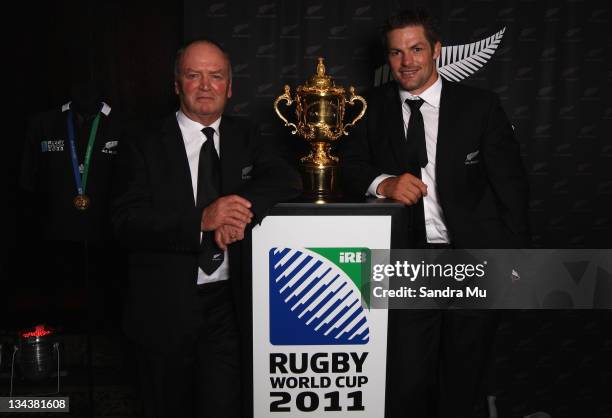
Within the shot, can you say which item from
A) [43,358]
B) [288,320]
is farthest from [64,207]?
[288,320]

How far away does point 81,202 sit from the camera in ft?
9.19

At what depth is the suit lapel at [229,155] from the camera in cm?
181

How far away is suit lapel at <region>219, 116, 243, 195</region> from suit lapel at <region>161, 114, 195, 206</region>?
0.35 ft

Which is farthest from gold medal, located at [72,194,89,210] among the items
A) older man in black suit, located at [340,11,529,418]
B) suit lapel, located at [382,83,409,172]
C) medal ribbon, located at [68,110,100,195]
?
suit lapel, located at [382,83,409,172]

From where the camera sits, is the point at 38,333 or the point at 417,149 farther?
the point at 38,333

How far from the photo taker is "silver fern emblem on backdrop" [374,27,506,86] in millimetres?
2764

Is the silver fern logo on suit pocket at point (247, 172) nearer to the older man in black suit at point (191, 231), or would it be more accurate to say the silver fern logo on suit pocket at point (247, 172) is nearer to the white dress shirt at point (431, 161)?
the older man in black suit at point (191, 231)

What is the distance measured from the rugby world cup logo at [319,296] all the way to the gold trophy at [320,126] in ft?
0.91

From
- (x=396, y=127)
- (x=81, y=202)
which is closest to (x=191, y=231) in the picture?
(x=396, y=127)

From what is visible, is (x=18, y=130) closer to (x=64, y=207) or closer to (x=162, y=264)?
(x=64, y=207)

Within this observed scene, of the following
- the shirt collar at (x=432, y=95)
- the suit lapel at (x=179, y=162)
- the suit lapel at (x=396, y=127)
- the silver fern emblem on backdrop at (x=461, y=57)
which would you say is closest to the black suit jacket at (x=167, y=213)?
the suit lapel at (x=179, y=162)

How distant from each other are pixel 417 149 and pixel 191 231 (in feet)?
2.63

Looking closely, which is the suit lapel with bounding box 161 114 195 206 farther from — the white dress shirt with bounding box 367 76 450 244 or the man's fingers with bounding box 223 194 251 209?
the white dress shirt with bounding box 367 76 450 244

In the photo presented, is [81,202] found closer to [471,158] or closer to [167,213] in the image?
[167,213]
